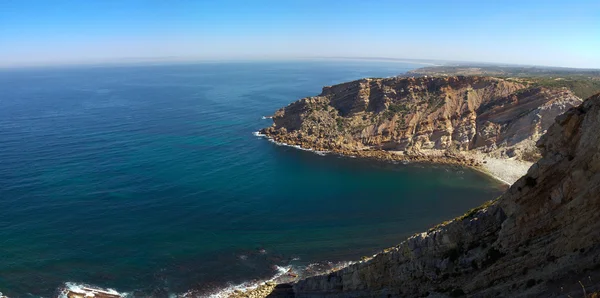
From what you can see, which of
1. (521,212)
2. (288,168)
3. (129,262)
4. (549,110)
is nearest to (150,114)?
(288,168)

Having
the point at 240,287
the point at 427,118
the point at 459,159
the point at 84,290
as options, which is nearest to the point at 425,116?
the point at 427,118

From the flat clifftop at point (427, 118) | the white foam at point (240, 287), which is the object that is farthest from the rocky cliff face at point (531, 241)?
the flat clifftop at point (427, 118)

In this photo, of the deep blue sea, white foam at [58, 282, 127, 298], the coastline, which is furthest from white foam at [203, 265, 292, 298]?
the coastline

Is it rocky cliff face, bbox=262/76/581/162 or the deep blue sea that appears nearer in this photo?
the deep blue sea

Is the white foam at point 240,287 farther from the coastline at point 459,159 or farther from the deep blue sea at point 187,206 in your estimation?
the coastline at point 459,159

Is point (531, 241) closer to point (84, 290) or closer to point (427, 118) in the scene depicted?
point (84, 290)

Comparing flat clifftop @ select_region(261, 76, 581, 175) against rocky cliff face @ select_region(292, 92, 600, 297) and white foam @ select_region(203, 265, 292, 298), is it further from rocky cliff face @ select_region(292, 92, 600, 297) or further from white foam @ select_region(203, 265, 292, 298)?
rocky cliff face @ select_region(292, 92, 600, 297)
